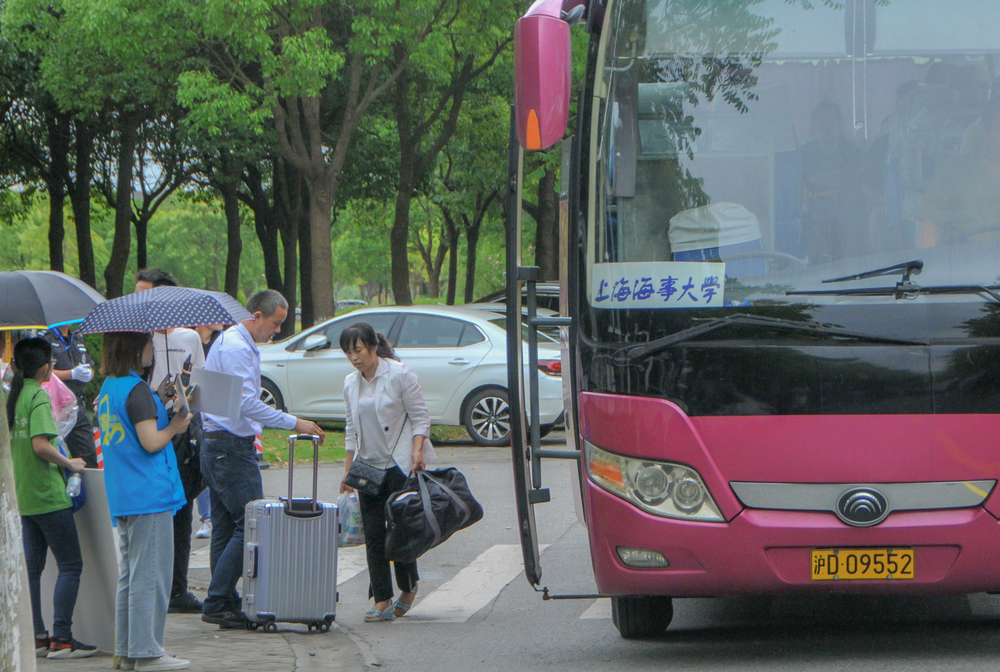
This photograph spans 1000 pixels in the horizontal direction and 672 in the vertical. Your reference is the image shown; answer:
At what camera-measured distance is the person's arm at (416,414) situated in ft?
21.7

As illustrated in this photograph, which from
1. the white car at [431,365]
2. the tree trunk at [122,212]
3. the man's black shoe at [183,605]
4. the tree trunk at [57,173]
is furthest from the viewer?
the tree trunk at [57,173]

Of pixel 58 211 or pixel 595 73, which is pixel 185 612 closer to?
pixel 595 73

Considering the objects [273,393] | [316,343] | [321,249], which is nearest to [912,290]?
[316,343]

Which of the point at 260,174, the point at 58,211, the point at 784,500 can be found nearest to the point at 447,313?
the point at 784,500

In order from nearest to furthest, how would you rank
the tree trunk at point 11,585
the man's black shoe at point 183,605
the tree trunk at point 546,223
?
the tree trunk at point 11,585
the man's black shoe at point 183,605
the tree trunk at point 546,223

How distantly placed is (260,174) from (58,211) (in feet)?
18.1

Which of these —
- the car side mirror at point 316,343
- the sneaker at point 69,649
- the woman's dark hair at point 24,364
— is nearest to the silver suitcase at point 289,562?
the sneaker at point 69,649

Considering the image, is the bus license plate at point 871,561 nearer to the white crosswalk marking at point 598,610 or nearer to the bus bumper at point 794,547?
the bus bumper at point 794,547

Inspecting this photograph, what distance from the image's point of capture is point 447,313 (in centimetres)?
1429

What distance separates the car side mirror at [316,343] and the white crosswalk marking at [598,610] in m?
7.85

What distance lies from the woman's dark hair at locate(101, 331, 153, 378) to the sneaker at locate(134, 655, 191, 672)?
1.25 meters

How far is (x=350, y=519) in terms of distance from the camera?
691 cm

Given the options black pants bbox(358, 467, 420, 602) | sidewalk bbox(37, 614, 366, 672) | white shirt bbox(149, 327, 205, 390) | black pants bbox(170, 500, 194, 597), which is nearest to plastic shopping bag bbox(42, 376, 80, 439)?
white shirt bbox(149, 327, 205, 390)

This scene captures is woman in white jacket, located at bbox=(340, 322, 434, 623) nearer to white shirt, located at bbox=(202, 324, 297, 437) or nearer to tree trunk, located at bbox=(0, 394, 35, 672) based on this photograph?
white shirt, located at bbox=(202, 324, 297, 437)
